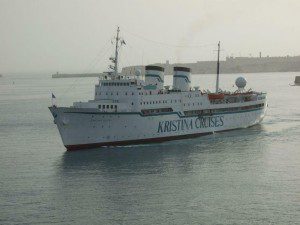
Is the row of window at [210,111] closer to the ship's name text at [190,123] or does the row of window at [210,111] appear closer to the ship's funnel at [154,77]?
the ship's name text at [190,123]

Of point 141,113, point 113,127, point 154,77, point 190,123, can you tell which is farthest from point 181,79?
point 113,127

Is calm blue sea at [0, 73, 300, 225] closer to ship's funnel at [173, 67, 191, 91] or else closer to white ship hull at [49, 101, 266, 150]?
white ship hull at [49, 101, 266, 150]

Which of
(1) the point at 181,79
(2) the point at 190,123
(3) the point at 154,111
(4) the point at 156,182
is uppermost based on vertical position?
(1) the point at 181,79

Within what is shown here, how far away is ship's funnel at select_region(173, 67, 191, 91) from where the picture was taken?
5369cm

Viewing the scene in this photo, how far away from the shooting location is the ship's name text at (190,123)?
A: 48.6 m

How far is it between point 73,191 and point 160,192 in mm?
5548

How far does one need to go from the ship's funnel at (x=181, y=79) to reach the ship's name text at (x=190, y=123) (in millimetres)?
4021

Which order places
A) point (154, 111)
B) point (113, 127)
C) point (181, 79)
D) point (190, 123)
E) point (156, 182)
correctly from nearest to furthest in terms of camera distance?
1. point (156, 182)
2. point (113, 127)
3. point (154, 111)
4. point (190, 123)
5. point (181, 79)

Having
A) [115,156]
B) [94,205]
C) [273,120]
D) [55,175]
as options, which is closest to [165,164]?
[115,156]

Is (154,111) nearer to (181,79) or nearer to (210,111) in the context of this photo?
(181,79)

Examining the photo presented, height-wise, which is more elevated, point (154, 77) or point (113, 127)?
point (154, 77)

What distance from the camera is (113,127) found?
44.6 m

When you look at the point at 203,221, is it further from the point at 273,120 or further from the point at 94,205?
the point at 273,120

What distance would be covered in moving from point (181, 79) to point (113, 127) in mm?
12770
